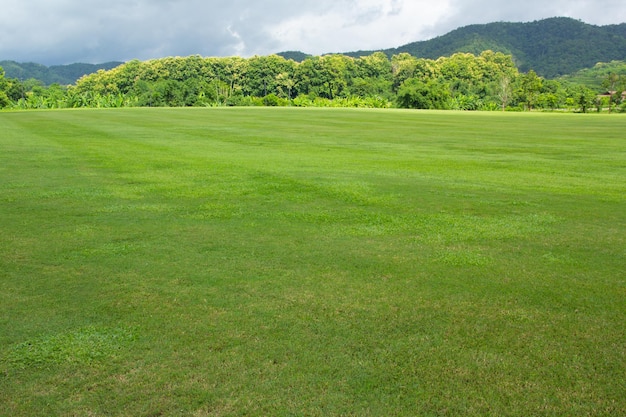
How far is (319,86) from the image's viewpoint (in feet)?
495

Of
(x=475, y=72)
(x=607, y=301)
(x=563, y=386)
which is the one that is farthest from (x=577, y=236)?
(x=475, y=72)

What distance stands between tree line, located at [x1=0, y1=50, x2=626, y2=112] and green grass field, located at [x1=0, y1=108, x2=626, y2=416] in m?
102

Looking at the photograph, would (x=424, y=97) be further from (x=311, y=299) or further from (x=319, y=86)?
(x=311, y=299)

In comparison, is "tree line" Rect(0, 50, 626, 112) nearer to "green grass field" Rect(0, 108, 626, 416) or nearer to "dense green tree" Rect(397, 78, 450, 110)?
"dense green tree" Rect(397, 78, 450, 110)

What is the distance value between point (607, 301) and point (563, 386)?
7.17 feet

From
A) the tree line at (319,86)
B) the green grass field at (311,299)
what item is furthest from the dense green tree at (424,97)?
the green grass field at (311,299)

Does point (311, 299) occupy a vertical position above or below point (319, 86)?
below

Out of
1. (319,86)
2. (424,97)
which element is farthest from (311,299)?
(319,86)

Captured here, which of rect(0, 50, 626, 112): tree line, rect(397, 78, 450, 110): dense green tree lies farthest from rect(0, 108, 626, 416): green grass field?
rect(0, 50, 626, 112): tree line

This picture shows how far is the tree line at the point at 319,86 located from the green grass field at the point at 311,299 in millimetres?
101927

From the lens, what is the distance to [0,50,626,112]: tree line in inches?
4432

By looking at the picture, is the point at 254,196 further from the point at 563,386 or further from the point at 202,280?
the point at 563,386

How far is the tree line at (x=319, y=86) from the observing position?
113 meters

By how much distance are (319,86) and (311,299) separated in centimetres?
14995
